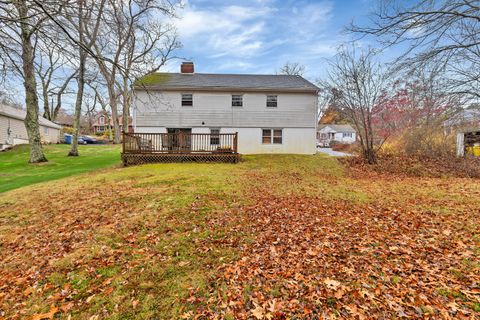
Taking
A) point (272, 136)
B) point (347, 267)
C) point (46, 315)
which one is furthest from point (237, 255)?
point (272, 136)

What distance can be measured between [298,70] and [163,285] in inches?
1585

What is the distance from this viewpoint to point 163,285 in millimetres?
2973

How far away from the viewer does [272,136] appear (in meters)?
17.1

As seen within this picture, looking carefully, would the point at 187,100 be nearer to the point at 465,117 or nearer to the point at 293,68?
the point at 465,117

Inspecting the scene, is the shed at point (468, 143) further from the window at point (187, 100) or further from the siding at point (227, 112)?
the window at point (187, 100)

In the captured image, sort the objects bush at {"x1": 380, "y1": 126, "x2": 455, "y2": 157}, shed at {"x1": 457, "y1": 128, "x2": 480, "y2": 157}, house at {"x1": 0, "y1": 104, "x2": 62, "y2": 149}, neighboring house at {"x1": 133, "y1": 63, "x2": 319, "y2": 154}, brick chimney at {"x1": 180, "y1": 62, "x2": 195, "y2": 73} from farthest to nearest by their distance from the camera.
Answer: house at {"x1": 0, "y1": 104, "x2": 62, "y2": 149}
brick chimney at {"x1": 180, "y1": 62, "x2": 195, "y2": 73}
neighboring house at {"x1": 133, "y1": 63, "x2": 319, "y2": 154}
shed at {"x1": 457, "y1": 128, "x2": 480, "y2": 157}
bush at {"x1": 380, "y1": 126, "x2": 455, "y2": 157}

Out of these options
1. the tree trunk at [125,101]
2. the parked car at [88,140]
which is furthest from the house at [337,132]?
the parked car at [88,140]

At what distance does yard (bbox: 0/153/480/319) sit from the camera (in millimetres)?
2586

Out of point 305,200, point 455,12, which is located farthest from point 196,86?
point 455,12

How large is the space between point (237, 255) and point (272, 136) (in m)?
14.0

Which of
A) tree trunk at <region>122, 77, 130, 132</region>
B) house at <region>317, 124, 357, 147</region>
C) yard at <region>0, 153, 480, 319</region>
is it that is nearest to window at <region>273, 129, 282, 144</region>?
tree trunk at <region>122, 77, 130, 132</region>

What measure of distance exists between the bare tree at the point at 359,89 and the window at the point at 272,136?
182 inches

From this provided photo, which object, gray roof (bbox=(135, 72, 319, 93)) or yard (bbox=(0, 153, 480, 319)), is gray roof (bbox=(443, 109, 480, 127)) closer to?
yard (bbox=(0, 153, 480, 319))

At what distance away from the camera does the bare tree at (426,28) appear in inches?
200
